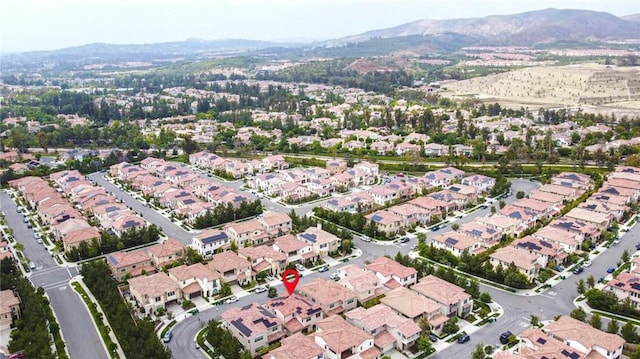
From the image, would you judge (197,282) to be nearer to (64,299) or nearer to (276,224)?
(64,299)

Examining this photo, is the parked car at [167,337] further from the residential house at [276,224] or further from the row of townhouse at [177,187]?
the row of townhouse at [177,187]

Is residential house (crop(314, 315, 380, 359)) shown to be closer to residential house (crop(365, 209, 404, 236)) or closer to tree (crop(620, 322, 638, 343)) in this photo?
tree (crop(620, 322, 638, 343))

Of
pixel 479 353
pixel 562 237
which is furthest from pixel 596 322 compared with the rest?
pixel 562 237

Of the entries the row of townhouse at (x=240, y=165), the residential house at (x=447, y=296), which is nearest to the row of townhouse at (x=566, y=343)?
the residential house at (x=447, y=296)

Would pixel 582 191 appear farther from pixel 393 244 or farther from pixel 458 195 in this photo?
pixel 393 244

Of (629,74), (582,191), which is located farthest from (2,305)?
(629,74)

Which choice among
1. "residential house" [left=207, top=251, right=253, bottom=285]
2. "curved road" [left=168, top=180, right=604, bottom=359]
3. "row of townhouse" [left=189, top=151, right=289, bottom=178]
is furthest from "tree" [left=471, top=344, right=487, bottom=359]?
"row of townhouse" [left=189, top=151, right=289, bottom=178]
